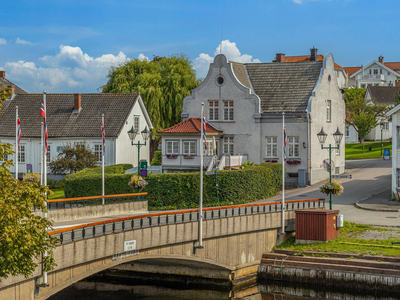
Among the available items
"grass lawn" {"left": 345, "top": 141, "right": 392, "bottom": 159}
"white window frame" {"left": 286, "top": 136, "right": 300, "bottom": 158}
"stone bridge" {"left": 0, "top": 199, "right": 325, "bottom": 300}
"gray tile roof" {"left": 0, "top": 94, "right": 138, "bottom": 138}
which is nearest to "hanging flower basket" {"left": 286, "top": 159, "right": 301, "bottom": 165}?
"white window frame" {"left": 286, "top": 136, "right": 300, "bottom": 158}

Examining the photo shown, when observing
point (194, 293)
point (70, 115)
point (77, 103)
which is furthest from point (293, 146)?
point (194, 293)

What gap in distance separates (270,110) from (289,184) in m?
6.41

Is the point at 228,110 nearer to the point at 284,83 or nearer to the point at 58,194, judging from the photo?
the point at 284,83

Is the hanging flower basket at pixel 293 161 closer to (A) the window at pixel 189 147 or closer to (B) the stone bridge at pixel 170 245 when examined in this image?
(A) the window at pixel 189 147

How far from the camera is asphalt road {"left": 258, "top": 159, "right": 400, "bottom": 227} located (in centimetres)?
3759

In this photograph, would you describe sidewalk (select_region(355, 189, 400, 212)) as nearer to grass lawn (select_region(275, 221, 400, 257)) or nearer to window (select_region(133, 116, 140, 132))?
grass lawn (select_region(275, 221, 400, 257))

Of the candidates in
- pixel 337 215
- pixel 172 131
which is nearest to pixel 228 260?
pixel 337 215

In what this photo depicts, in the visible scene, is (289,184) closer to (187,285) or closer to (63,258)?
(187,285)

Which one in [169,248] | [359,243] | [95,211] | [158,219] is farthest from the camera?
[95,211]

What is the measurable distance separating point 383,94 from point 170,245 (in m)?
72.0

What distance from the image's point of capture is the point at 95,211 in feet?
107

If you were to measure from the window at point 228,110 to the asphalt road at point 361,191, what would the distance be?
8579 mm

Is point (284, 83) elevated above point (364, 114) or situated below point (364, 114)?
above

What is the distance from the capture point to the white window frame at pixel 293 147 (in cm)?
5160
